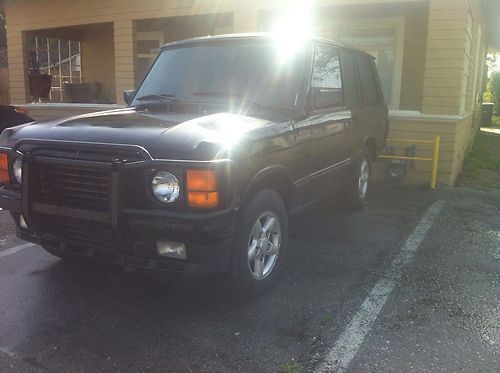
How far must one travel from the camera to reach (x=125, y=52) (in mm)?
10391

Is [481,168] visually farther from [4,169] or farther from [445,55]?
[4,169]

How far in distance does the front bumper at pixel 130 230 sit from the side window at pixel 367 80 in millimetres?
3200

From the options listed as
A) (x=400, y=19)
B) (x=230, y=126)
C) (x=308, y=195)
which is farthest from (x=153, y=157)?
(x=400, y=19)

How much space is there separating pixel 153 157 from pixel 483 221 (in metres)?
4.58

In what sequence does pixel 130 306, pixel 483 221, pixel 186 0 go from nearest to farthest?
pixel 130 306, pixel 483 221, pixel 186 0

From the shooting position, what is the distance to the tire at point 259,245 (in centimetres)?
328

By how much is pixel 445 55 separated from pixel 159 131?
19.1ft

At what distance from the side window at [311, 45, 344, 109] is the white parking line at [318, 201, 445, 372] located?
1.57 metres

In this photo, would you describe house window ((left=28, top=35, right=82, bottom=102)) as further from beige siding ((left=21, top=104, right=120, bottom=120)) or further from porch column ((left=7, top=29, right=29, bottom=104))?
beige siding ((left=21, top=104, right=120, bottom=120))

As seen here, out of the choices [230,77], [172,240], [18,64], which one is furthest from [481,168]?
[18,64]

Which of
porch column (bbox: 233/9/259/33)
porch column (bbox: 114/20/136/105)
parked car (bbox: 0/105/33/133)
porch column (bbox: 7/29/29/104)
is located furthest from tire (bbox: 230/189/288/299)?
porch column (bbox: 7/29/29/104)

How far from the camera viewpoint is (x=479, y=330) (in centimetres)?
320

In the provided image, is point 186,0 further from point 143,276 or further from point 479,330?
point 479,330

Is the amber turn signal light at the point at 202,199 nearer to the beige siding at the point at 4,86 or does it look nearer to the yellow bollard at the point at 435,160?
the yellow bollard at the point at 435,160
